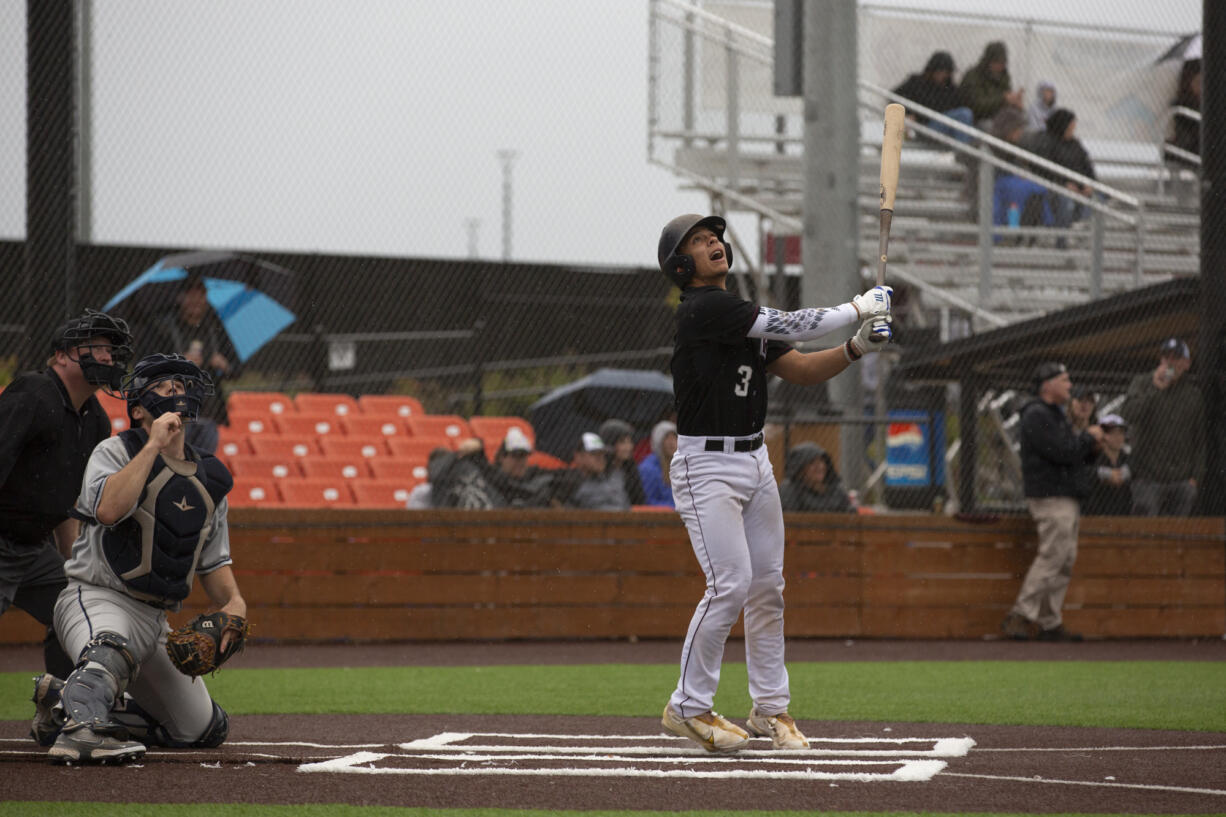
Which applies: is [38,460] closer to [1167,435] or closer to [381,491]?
[381,491]

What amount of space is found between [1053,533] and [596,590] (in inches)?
131

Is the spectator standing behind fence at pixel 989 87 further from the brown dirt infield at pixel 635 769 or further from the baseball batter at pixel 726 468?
the baseball batter at pixel 726 468

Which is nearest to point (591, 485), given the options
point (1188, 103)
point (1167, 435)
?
point (1167, 435)

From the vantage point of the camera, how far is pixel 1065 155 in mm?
14719

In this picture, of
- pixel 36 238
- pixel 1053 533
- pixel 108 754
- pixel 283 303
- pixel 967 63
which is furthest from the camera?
pixel 967 63

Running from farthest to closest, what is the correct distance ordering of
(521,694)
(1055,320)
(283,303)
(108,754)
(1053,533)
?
(283,303) < (1055,320) < (1053,533) < (521,694) < (108,754)

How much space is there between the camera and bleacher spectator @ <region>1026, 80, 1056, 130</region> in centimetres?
1530

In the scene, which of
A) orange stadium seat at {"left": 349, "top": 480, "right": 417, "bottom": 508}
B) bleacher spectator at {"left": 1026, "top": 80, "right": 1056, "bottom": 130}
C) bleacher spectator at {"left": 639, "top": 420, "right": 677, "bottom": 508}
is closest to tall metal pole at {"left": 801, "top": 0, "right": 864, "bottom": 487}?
bleacher spectator at {"left": 639, "top": 420, "right": 677, "bottom": 508}

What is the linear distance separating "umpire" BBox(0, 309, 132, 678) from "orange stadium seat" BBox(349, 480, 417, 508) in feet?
25.5

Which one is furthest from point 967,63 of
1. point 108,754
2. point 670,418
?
point 108,754

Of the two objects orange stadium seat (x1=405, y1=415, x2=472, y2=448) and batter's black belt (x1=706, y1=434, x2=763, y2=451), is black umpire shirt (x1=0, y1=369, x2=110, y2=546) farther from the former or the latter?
orange stadium seat (x1=405, y1=415, x2=472, y2=448)

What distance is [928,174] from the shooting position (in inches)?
600

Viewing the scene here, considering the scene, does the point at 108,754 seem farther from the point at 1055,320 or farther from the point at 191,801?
the point at 1055,320

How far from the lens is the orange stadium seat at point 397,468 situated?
14.1m
